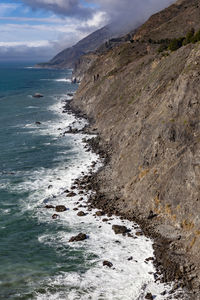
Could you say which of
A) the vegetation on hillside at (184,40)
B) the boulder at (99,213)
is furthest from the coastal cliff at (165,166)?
the vegetation on hillside at (184,40)

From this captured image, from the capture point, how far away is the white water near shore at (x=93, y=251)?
30.5 metres

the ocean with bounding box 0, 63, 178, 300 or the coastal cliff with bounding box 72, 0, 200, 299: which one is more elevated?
the coastal cliff with bounding box 72, 0, 200, 299

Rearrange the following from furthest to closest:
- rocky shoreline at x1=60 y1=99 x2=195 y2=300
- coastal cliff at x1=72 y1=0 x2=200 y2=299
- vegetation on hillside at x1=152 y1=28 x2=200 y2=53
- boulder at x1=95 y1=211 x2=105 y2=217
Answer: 1. vegetation on hillside at x1=152 y1=28 x2=200 y2=53
2. boulder at x1=95 y1=211 x2=105 y2=217
3. coastal cliff at x1=72 y1=0 x2=200 y2=299
4. rocky shoreline at x1=60 y1=99 x2=195 y2=300

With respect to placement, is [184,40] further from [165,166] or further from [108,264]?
[108,264]

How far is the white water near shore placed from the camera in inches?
1199

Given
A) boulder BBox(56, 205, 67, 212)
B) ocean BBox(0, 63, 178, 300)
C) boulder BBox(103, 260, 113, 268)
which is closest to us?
ocean BBox(0, 63, 178, 300)

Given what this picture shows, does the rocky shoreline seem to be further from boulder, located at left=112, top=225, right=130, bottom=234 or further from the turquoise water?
the turquoise water

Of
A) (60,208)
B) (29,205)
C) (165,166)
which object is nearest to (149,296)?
(165,166)

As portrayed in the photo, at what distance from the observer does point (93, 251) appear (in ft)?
121

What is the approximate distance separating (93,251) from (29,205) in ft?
50.2

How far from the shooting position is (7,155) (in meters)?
70.3

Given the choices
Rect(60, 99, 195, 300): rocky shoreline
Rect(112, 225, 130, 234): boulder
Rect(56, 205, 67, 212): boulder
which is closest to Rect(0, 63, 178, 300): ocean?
Rect(112, 225, 130, 234): boulder

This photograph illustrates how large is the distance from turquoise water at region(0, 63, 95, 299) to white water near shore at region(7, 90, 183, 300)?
15.1 inches

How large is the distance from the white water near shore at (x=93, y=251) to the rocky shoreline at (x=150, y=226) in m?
0.87
